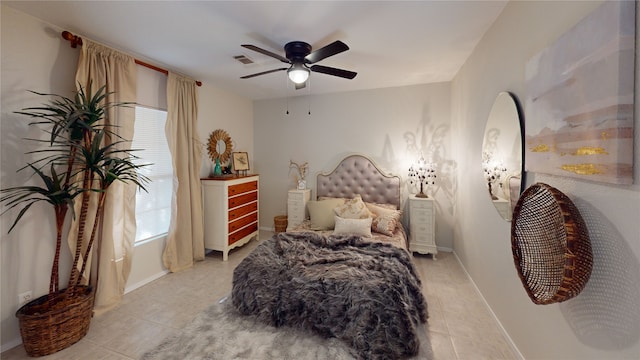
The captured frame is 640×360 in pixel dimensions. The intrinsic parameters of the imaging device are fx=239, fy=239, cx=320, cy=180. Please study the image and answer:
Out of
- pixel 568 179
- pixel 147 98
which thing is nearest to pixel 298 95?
pixel 147 98

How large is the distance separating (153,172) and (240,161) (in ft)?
4.61

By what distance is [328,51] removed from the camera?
197 centimetres

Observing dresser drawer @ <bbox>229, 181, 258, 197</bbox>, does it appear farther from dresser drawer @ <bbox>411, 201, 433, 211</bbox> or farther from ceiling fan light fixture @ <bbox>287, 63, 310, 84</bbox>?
dresser drawer @ <bbox>411, 201, 433, 211</bbox>

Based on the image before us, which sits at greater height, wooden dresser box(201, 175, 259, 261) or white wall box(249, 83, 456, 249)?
white wall box(249, 83, 456, 249)

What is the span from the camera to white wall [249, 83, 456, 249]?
146 inches

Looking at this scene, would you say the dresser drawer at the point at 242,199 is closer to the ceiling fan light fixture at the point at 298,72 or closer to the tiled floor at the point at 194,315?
the tiled floor at the point at 194,315

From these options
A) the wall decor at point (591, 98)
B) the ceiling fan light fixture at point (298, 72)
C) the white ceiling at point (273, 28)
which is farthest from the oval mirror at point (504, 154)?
the ceiling fan light fixture at point (298, 72)

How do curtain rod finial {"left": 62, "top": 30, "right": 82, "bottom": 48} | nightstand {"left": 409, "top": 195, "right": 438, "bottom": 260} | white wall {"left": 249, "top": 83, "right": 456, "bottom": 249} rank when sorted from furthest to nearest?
white wall {"left": 249, "top": 83, "right": 456, "bottom": 249} → nightstand {"left": 409, "top": 195, "right": 438, "bottom": 260} → curtain rod finial {"left": 62, "top": 30, "right": 82, "bottom": 48}

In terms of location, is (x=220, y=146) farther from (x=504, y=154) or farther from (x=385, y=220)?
(x=504, y=154)

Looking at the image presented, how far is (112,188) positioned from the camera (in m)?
2.41

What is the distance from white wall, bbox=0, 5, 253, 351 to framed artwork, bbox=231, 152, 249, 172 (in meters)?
2.12

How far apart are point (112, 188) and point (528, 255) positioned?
3.42 m

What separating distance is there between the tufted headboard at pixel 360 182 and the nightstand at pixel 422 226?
37cm

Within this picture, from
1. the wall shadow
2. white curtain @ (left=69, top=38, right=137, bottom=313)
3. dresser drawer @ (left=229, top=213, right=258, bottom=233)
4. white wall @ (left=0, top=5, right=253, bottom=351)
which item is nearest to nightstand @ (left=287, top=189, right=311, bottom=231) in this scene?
dresser drawer @ (left=229, top=213, right=258, bottom=233)
